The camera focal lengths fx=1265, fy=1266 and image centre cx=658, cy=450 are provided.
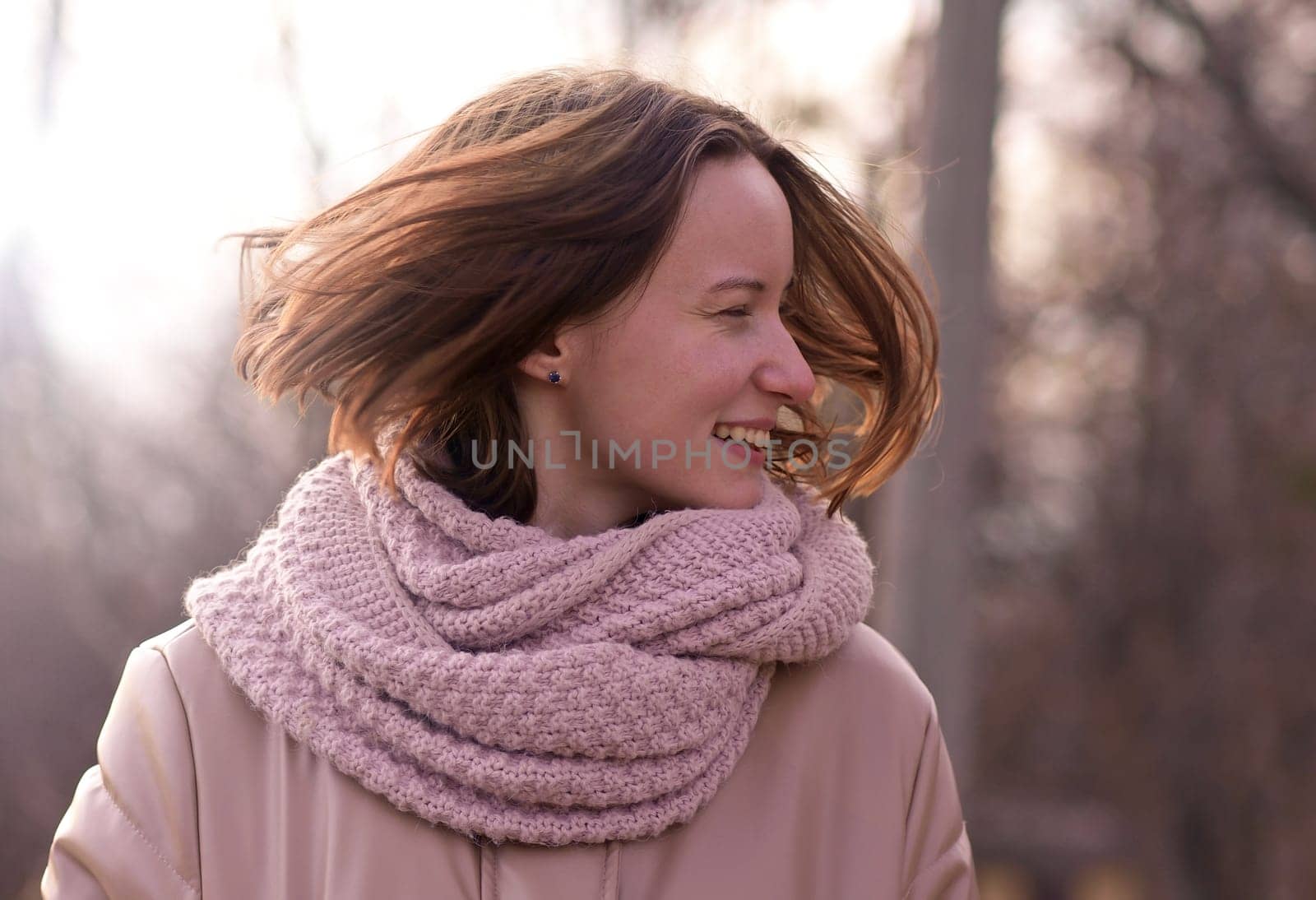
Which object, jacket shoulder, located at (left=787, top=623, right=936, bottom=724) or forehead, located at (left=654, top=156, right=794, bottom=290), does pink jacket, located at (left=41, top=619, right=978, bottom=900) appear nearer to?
jacket shoulder, located at (left=787, top=623, right=936, bottom=724)

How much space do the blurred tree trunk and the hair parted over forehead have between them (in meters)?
1.13

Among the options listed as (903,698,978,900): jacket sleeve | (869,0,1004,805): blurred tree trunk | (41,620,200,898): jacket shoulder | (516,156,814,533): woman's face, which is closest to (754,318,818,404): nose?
(516,156,814,533): woman's face

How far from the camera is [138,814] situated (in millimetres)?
1552

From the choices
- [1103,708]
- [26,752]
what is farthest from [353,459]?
[1103,708]

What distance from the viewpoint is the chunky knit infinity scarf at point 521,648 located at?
1508mm

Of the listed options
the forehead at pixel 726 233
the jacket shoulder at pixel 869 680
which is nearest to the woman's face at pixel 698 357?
the forehead at pixel 726 233

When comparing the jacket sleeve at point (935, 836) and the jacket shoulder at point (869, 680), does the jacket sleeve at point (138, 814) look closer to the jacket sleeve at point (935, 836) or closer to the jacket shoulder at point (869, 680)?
the jacket shoulder at point (869, 680)

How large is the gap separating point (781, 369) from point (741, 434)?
105 mm

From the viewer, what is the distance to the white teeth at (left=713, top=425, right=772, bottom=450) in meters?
1.68

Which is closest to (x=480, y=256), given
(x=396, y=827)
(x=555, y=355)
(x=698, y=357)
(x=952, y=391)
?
(x=555, y=355)

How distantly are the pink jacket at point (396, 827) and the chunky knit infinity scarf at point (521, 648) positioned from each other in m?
0.04

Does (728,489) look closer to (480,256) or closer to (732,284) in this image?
(732,284)

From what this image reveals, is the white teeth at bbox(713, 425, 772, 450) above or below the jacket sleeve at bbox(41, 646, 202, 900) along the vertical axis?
above

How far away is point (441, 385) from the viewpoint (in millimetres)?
1685
